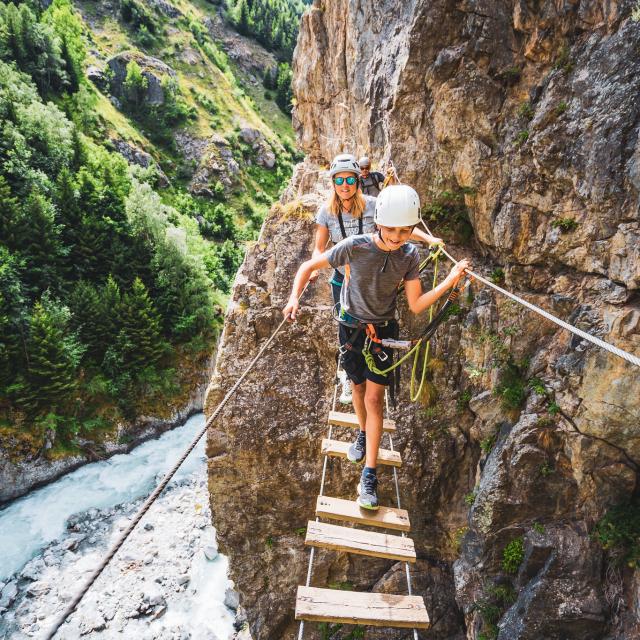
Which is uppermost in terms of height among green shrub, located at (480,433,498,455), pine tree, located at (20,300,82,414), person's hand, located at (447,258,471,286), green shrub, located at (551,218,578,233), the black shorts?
green shrub, located at (551,218,578,233)

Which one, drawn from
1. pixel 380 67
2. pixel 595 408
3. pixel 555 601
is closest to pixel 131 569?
pixel 555 601

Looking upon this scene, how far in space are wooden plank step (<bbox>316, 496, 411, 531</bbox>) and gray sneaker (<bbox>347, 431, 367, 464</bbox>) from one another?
0.63 m

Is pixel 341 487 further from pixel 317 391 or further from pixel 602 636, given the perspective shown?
pixel 602 636

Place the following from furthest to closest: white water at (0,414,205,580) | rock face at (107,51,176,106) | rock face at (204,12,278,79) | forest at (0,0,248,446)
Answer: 1. rock face at (204,12,278,79)
2. rock face at (107,51,176,106)
3. forest at (0,0,248,446)
4. white water at (0,414,205,580)

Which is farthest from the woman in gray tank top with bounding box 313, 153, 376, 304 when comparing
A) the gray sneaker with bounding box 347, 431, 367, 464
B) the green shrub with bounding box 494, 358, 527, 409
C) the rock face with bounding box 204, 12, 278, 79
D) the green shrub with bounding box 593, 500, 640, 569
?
the rock face with bounding box 204, 12, 278, 79

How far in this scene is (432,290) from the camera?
13.4 ft

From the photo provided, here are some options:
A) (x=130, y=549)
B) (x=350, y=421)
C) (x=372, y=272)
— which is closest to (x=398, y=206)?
(x=372, y=272)

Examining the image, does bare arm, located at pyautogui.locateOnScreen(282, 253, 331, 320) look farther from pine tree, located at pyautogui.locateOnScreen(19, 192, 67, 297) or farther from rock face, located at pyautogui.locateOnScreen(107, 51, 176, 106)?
rock face, located at pyautogui.locateOnScreen(107, 51, 176, 106)

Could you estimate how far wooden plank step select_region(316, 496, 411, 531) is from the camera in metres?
4.80

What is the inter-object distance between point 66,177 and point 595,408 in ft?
115

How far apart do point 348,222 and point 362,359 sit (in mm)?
1963

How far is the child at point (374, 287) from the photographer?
13.1 ft

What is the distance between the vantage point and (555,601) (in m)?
5.21

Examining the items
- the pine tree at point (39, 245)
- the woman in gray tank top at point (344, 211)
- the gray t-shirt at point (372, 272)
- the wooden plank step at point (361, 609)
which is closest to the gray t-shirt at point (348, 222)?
the woman in gray tank top at point (344, 211)
